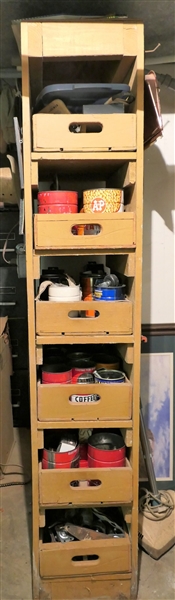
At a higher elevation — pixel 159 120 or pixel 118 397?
pixel 159 120

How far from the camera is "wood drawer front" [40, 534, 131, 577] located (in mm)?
1294

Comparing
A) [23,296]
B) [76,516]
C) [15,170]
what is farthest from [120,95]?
[76,516]

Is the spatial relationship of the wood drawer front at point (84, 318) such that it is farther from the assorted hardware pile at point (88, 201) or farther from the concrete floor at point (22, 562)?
the concrete floor at point (22, 562)

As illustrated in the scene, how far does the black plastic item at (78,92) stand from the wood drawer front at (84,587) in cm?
142

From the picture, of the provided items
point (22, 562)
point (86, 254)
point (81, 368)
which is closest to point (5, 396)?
point (22, 562)

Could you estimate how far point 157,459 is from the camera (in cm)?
184

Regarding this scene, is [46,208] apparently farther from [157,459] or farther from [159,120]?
[157,459]

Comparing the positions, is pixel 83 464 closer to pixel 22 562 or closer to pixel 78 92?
pixel 22 562

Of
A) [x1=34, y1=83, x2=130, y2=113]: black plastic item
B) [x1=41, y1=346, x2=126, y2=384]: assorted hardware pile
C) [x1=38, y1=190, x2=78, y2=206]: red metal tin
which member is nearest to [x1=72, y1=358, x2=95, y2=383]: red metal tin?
[x1=41, y1=346, x2=126, y2=384]: assorted hardware pile

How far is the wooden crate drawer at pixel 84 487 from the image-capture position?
1.26 metres

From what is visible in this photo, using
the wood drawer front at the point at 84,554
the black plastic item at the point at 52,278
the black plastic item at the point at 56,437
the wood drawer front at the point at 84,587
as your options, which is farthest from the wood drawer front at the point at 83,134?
the wood drawer front at the point at 84,587

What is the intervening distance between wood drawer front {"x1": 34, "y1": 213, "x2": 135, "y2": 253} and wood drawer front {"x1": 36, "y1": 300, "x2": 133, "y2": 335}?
0.16 metres

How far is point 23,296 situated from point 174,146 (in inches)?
38.0

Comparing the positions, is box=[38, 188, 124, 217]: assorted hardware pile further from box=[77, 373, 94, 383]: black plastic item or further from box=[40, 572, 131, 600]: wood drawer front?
box=[40, 572, 131, 600]: wood drawer front
